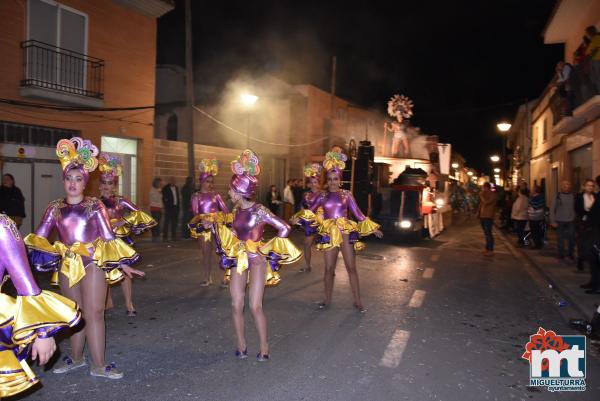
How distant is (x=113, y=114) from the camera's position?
49.3 ft

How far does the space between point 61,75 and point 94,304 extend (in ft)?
38.4

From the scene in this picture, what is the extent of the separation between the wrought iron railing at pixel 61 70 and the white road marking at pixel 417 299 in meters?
11.0

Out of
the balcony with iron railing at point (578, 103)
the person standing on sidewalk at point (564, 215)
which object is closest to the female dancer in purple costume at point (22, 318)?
the person standing on sidewalk at point (564, 215)

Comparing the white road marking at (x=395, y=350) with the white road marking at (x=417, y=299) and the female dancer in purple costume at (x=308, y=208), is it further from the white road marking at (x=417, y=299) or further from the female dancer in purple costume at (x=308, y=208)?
the female dancer in purple costume at (x=308, y=208)

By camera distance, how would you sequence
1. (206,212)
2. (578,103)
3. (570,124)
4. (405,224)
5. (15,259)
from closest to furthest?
1. (15,259)
2. (206,212)
3. (578,103)
4. (405,224)
5. (570,124)

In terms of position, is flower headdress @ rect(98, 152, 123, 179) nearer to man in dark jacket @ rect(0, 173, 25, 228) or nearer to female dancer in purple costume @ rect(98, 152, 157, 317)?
female dancer in purple costume @ rect(98, 152, 157, 317)

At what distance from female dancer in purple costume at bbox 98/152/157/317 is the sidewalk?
20.4ft

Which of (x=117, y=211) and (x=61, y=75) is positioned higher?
(x=61, y=75)

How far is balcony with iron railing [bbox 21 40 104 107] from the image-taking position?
41.3ft

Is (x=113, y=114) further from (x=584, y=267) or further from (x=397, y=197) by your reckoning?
(x=584, y=267)

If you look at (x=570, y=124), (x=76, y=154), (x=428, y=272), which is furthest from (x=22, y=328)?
A: (x=570, y=124)

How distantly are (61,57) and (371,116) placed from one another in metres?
21.1

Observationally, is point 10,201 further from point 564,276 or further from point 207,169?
point 564,276

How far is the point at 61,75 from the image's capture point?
13570 mm
